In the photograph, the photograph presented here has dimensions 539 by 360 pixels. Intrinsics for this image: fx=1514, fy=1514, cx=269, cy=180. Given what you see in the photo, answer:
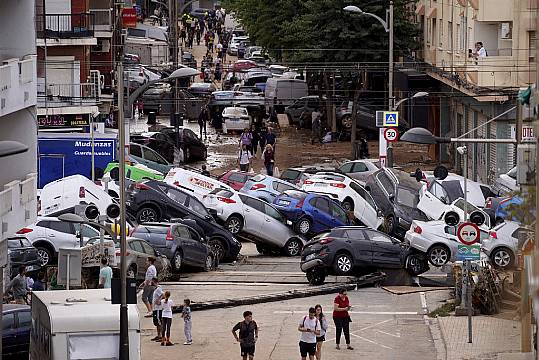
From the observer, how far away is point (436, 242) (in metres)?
37.8

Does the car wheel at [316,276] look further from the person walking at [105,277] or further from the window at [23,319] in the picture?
the window at [23,319]

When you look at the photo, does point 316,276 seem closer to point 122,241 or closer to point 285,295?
point 285,295

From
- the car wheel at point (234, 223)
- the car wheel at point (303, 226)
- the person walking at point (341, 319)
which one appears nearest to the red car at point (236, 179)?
the car wheel at point (303, 226)

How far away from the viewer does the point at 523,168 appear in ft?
81.3

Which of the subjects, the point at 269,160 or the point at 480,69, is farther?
the point at 269,160

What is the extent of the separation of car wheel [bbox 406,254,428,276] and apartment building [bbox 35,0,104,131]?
866 inches

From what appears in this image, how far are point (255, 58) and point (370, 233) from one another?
6100 centimetres

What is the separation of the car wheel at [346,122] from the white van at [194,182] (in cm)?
2476

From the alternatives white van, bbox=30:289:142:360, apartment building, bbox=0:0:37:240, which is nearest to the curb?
apartment building, bbox=0:0:37:240

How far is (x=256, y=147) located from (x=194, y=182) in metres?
20.6

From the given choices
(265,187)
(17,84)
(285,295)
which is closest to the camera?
(17,84)

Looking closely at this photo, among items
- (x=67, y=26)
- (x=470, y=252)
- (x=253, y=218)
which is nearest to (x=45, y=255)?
(x=253, y=218)

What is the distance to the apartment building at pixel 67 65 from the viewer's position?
56.5 m

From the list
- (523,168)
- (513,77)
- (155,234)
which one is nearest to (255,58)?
(513,77)
